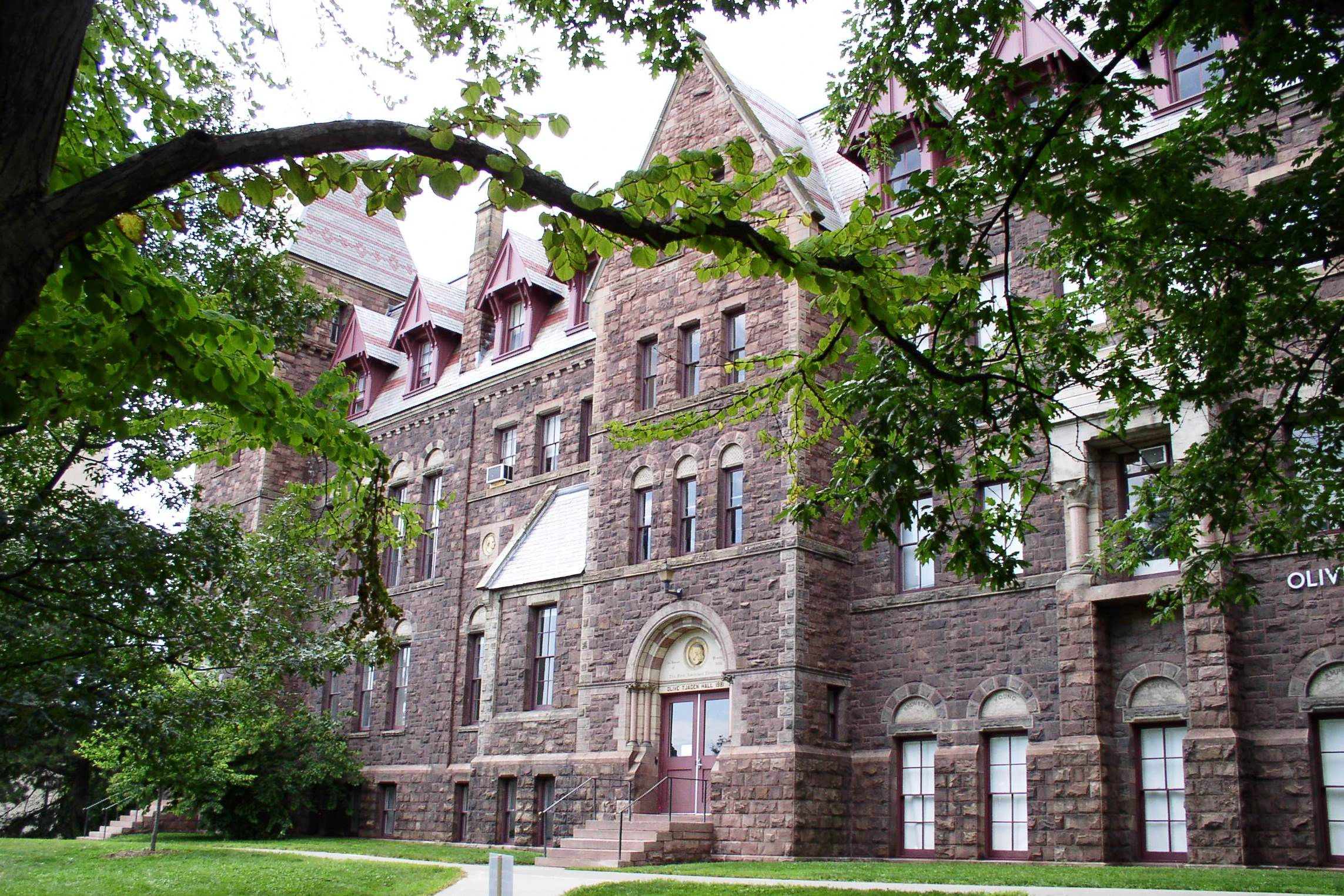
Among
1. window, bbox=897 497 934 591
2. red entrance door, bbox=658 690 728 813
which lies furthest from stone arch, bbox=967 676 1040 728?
red entrance door, bbox=658 690 728 813

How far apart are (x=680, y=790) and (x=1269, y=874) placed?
10.3 meters

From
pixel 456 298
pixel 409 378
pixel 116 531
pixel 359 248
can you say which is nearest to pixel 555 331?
pixel 409 378

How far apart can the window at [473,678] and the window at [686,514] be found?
6.98 meters

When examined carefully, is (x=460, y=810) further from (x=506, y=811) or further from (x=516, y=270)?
(x=516, y=270)

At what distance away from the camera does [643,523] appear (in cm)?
2339

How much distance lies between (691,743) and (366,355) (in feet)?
60.3

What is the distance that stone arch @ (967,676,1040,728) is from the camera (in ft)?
60.4

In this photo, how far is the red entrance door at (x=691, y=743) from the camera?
70.0ft

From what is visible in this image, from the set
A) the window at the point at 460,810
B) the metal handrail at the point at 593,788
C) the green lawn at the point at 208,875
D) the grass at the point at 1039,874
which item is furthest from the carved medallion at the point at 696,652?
the window at the point at 460,810

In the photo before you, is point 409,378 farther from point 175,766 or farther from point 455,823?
point 175,766

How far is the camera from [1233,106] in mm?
9945

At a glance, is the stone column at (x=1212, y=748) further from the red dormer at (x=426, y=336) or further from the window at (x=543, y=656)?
the red dormer at (x=426, y=336)

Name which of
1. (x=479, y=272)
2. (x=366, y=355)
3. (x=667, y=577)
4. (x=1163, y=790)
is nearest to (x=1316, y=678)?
(x=1163, y=790)

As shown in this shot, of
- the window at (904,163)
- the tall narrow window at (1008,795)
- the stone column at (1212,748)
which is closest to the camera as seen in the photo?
the stone column at (1212,748)
